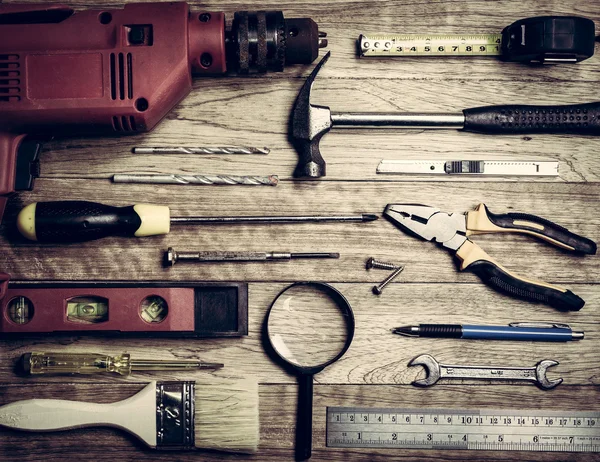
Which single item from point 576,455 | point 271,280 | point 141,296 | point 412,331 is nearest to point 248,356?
point 271,280

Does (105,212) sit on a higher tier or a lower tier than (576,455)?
higher

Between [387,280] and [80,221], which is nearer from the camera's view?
[80,221]

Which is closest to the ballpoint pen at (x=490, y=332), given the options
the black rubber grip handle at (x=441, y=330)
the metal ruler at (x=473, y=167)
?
the black rubber grip handle at (x=441, y=330)

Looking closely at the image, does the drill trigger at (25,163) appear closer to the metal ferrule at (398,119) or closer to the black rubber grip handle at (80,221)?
the black rubber grip handle at (80,221)

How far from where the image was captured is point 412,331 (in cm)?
148

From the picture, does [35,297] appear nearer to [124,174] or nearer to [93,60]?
[124,174]

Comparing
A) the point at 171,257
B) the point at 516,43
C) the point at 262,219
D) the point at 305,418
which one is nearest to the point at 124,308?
the point at 171,257

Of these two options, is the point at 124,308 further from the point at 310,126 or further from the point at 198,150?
the point at 310,126

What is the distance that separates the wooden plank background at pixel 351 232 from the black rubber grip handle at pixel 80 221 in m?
→ 0.09

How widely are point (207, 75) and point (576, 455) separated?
1.30 meters

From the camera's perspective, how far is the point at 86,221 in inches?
55.1

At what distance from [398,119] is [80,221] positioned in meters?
0.77

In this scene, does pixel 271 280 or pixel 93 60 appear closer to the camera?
pixel 93 60

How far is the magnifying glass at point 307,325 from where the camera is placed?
1.50 m
